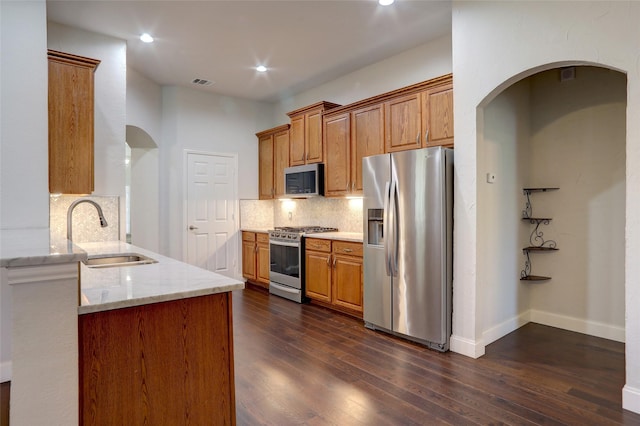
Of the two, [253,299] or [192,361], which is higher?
[192,361]

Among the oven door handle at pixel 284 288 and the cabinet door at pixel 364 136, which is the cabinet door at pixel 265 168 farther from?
the cabinet door at pixel 364 136

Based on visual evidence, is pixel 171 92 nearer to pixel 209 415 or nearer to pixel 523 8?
pixel 523 8

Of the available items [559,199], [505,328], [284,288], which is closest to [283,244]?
[284,288]

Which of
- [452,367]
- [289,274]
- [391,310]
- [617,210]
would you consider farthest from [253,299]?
[617,210]

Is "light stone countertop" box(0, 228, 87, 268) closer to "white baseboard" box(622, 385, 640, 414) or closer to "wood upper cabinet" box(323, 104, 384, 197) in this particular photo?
"white baseboard" box(622, 385, 640, 414)

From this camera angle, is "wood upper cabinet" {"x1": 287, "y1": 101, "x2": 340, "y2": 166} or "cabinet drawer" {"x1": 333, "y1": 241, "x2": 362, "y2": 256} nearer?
"cabinet drawer" {"x1": 333, "y1": 241, "x2": 362, "y2": 256}

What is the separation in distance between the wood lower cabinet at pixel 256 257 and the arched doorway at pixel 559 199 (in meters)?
3.17

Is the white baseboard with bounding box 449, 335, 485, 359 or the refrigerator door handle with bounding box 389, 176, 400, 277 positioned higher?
the refrigerator door handle with bounding box 389, 176, 400, 277

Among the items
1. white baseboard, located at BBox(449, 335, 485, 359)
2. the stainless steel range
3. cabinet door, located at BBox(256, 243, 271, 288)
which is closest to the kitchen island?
white baseboard, located at BBox(449, 335, 485, 359)

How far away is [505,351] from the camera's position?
317 cm

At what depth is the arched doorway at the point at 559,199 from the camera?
3318mm

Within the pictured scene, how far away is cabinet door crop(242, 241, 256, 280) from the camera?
5.76 metres

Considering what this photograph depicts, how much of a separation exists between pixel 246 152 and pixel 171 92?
141 cm

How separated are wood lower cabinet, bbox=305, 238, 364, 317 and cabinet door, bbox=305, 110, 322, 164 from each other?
1.13 metres
